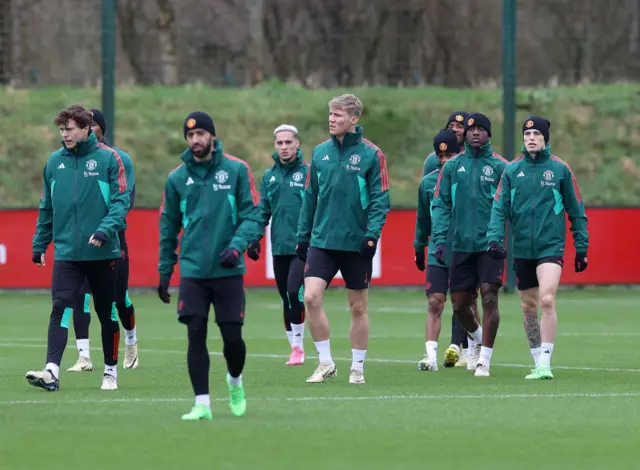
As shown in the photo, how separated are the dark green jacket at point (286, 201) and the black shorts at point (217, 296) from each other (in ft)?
16.6

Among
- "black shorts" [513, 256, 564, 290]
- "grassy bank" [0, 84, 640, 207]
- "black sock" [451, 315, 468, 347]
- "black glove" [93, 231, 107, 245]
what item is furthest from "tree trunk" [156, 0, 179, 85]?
"black glove" [93, 231, 107, 245]

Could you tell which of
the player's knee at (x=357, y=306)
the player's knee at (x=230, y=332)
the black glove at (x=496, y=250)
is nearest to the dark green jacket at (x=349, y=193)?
the player's knee at (x=357, y=306)

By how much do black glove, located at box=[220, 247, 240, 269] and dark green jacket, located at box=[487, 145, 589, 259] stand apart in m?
3.92

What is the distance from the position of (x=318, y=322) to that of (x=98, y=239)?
228 centimetres

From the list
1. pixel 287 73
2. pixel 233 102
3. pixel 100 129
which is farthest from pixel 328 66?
pixel 100 129

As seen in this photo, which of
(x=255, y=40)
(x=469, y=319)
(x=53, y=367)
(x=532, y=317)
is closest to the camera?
(x=53, y=367)

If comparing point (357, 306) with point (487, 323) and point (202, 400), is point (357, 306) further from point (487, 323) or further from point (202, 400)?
point (202, 400)

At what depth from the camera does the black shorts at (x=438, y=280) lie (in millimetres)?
16531

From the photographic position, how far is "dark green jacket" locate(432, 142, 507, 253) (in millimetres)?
15648

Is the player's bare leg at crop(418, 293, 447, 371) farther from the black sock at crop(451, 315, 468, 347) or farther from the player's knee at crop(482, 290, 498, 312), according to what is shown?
the player's knee at crop(482, 290, 498, 312)

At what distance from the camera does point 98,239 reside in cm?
1354

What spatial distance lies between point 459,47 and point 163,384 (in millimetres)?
40114

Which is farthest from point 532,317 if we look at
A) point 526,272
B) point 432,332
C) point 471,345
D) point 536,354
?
point 432,332

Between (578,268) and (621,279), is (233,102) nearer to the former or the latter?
(621,279)
